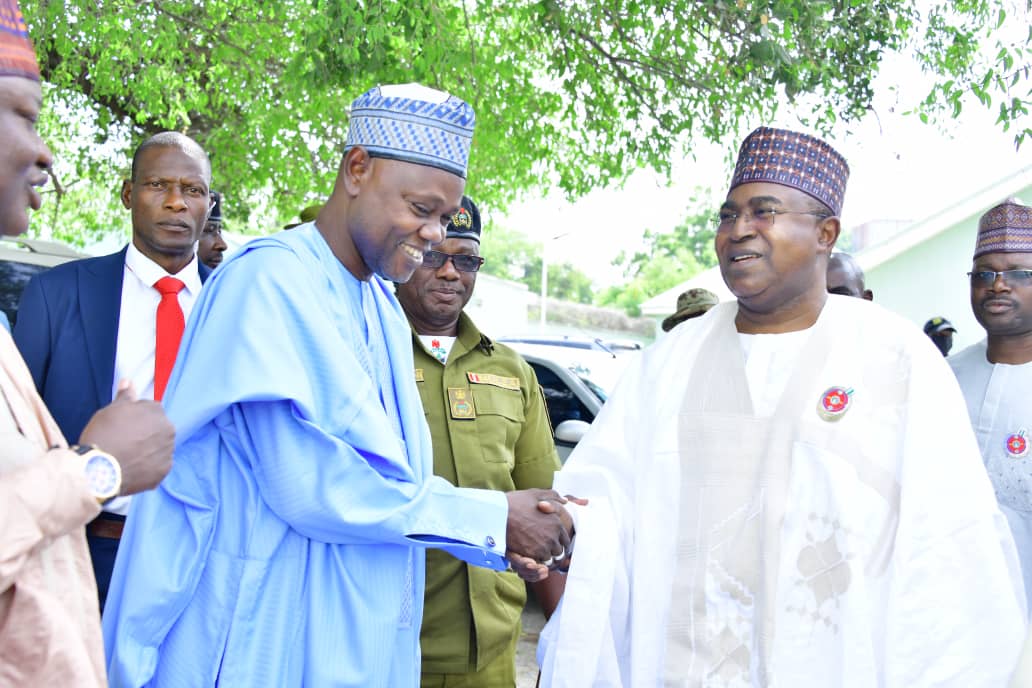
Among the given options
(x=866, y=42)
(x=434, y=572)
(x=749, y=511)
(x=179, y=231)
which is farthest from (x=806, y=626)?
(x=866, y=42)

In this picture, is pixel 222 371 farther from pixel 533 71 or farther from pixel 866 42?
pixel 533 71

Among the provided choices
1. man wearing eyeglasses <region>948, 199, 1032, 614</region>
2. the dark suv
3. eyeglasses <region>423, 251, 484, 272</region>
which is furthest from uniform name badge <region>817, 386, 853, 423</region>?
the dark suv

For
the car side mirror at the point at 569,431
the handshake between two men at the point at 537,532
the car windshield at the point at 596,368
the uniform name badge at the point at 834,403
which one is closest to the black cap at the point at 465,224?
the handshake between two men at the point at 537,532

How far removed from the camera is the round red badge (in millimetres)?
2682

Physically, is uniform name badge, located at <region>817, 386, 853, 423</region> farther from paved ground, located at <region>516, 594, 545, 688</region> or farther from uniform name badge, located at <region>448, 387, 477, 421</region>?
paved ground, located at <region>516, 594, 545, 688</region>

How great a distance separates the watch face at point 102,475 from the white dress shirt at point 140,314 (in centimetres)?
168

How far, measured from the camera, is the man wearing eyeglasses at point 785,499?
248 centimetres

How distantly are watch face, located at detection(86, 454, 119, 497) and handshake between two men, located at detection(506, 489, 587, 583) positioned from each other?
1259 millimetres

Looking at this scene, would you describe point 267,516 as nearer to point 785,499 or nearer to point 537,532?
point 537,532

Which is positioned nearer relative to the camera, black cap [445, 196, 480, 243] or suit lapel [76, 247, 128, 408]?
suit lapel [76, 247, 128, 408]

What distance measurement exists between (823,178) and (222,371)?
6.01 ft

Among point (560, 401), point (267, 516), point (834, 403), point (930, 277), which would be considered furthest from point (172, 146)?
point (930, 277)

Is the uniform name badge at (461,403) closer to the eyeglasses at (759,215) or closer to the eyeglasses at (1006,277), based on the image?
the eyeglasses at (759,215)

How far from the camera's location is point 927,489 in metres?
2.49
